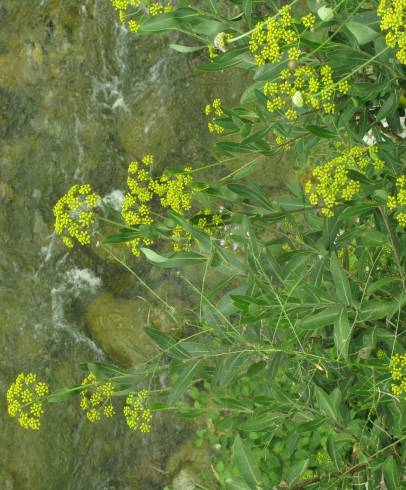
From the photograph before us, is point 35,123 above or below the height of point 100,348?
above

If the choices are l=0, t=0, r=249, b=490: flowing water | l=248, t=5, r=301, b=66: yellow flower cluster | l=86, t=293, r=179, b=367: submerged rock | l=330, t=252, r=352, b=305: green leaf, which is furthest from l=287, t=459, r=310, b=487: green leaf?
l=0, t=0, r=249, b=490: flowing water

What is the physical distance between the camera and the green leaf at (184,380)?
6.89ft

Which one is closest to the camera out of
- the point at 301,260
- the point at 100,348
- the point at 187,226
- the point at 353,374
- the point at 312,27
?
the point at 312,27

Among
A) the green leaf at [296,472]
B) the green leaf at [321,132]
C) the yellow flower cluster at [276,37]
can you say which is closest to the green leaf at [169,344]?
the green leaf at [296,472]

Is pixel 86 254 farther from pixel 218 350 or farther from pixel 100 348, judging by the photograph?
pixel 218 350

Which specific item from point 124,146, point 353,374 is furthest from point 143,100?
point 353,374

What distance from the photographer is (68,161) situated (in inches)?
185

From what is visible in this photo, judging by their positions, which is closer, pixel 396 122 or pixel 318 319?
pixel 318 319

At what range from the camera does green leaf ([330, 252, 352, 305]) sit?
1.88m

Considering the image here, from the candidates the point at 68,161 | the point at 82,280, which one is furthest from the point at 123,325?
the point at 68,161

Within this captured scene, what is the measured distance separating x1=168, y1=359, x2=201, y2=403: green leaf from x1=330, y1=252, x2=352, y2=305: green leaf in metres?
0.55

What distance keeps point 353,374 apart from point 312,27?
1.23 m

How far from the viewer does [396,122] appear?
7.66 feet

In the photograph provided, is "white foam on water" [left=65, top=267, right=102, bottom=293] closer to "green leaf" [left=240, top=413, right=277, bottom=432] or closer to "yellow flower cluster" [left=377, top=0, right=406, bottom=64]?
"green leaf" [left=240, top=413, right=277, bottom=432]
